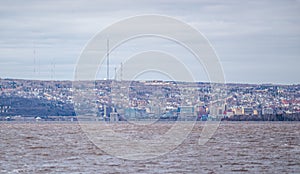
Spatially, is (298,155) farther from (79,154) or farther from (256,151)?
(79,154)

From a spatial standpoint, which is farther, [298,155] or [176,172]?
[298,155]

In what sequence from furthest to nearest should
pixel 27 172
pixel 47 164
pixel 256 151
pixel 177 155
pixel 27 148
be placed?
1. pixel 27 148
2. pixel 256 151
3. pixel 177 155
4. pixel 47 164
5. pixel 27 172

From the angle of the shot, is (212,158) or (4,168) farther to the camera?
(212,158)

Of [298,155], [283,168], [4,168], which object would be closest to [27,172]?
[4,168]

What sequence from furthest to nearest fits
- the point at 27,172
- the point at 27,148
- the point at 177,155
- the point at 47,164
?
the point at 27,148
the point at 177,155
the point at 47,164
the point at 27,172

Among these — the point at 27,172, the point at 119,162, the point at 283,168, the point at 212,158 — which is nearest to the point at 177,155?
the point at 212,158

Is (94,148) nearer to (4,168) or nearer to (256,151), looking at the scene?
(256,151)

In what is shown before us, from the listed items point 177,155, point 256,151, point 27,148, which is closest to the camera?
point 177,155

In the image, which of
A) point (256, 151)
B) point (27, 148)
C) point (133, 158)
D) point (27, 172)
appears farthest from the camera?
point (27, 148)
